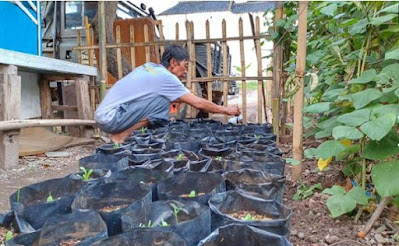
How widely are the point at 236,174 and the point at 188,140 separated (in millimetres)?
990

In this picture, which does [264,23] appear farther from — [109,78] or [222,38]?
[109,78]

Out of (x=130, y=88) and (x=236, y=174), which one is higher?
(x=130, y=88)

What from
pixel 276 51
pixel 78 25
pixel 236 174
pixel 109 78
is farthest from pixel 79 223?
pixel 78 25

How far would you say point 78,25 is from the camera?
695 centimetres

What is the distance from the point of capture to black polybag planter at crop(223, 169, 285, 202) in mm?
1552

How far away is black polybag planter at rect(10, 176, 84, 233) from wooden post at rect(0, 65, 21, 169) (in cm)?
190

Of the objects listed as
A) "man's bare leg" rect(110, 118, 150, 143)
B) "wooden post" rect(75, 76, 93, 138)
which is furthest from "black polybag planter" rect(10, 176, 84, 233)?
"wooden post" rect(75, 76, 93, 138)

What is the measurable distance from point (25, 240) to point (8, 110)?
2587 mm

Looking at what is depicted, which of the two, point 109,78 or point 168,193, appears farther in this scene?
point 109,78

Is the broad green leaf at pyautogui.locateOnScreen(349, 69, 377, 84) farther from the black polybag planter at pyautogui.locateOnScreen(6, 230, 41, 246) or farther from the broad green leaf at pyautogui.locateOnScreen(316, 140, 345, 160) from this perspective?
the black polybag planter at pyautogui.locateOnScreen(6, 230, 41, 246)

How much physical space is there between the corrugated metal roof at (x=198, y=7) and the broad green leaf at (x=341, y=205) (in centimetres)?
1124

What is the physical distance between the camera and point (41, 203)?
1416mm

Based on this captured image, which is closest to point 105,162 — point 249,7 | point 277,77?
point 277,77

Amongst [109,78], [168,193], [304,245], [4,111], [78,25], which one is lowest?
[304,245]
